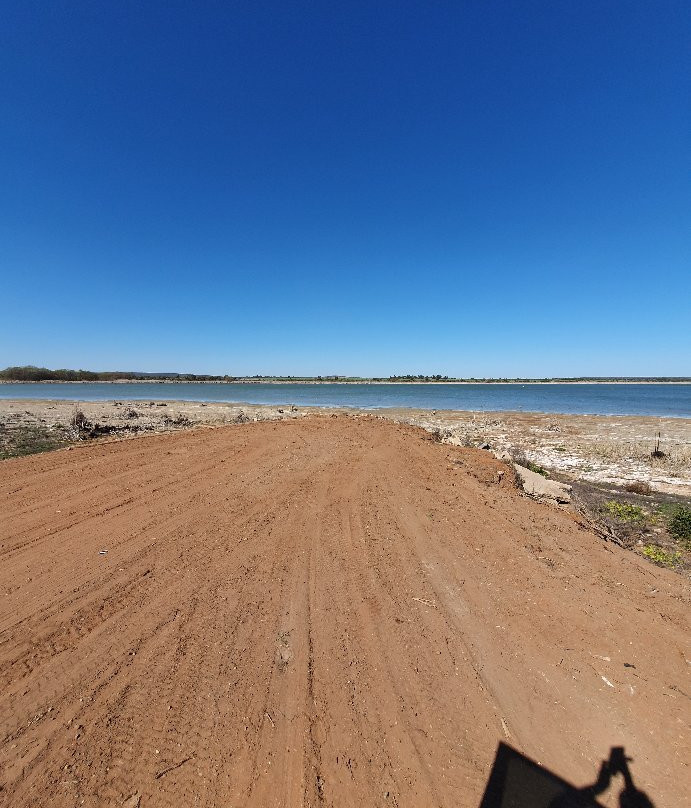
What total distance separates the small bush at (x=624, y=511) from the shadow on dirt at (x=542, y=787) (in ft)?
21.0

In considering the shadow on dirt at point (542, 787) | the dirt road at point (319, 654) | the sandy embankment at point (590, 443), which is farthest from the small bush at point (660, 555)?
the sandy embankment at point (590, 443)

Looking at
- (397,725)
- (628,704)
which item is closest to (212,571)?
(397,725)

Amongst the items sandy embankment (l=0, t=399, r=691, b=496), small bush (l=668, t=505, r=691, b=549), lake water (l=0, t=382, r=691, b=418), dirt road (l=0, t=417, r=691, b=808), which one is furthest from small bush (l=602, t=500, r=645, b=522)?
lake water (l=0, t=382, r=691, b=418)

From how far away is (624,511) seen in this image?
8102 millimetres

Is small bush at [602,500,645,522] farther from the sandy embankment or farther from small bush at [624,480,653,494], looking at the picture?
the sandy embankment

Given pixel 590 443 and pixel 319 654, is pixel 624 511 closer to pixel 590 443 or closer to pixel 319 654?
pixel 319 654

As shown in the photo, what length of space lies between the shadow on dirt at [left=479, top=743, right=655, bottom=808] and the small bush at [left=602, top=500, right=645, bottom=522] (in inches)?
252

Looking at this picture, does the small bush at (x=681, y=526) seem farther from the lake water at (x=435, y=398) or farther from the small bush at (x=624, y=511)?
the lake water at (x=435, y=398)

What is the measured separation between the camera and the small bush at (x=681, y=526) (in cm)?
662

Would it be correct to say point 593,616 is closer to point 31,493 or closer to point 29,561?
point 29,561

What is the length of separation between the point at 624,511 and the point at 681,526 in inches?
46.2

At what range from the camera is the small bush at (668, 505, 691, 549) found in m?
6.62

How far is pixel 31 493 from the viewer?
6.94 m

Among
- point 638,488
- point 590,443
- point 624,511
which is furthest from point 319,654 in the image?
point 590,443
